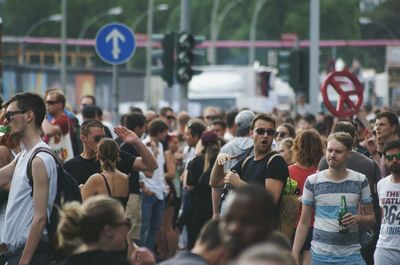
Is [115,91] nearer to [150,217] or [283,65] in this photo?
[150,217]

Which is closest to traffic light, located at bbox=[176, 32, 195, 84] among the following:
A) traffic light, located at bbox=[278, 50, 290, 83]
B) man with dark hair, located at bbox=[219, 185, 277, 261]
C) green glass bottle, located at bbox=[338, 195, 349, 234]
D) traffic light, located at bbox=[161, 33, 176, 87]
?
traffic light, located at bbox=[161, 33, 176, 87]

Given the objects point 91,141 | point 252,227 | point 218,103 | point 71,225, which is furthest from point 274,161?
point 218,103

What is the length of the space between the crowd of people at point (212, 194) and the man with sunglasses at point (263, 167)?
0.4 inches

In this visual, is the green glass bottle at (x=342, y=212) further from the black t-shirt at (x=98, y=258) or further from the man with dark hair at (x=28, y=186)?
the black t-shirt at (x=98, y=258)

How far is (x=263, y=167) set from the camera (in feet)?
39.7

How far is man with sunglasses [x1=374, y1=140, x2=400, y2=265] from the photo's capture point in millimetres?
12211

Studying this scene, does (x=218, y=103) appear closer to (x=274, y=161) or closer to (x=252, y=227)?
(x=274, y=161)

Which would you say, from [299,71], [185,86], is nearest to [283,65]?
[299,71]

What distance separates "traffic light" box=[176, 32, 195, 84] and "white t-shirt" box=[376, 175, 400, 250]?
14035 mm

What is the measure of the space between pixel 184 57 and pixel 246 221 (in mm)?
20276

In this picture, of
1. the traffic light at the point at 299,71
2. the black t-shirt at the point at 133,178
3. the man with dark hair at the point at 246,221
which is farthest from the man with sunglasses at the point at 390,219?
the traffic light at the point at 299,71

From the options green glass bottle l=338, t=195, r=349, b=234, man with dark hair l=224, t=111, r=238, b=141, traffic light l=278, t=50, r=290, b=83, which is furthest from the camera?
traffic light l=278, t=50, r=290, b=83

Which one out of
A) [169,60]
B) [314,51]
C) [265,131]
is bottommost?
[265,131]

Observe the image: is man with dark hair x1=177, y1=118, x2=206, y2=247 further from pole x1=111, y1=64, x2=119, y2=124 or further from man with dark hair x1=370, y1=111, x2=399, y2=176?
man with dark hair x1=370, y1=111, x2=399, y2=176
